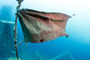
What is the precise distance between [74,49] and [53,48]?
7.52 m

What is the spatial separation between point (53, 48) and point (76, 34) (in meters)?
9.05

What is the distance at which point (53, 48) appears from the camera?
110 ft

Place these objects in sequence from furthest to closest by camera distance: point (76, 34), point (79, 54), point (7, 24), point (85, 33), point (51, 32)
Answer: point (85, 33) → point (76, 34) → point (79, 54) → point (7, 24) → point (51, 32)

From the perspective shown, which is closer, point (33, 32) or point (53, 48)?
point (33, 32)

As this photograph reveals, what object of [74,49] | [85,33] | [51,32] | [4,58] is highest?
[51,32]

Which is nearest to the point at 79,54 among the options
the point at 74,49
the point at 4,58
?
the point at 74,49

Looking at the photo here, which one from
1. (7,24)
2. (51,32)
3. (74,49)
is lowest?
(74,49)

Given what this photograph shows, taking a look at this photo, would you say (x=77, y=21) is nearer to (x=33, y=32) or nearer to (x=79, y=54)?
(x=79, y=54)

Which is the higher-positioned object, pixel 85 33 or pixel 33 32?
pixel 33 32

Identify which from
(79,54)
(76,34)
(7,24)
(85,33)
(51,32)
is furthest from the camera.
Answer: (85,33)

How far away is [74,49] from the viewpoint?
1387 inches

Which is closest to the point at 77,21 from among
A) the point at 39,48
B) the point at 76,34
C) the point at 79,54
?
the point at 76,34

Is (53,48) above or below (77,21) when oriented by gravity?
below

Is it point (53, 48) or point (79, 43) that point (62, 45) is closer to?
point (53, 48)
